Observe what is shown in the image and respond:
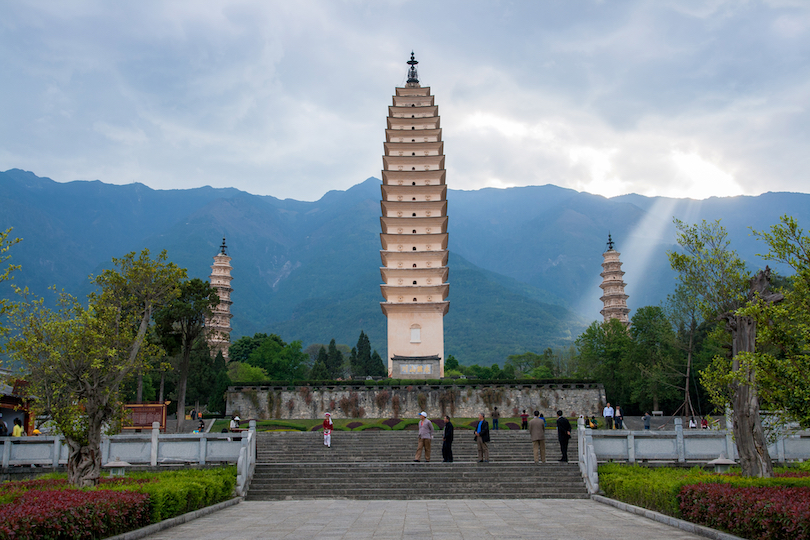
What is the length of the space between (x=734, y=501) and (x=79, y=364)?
10652 millimetres

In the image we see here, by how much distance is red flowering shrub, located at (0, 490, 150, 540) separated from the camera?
635cm

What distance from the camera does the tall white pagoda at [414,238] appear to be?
37.1 m

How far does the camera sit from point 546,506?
448 inches

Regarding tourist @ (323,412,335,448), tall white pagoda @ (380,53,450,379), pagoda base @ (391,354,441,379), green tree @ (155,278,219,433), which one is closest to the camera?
tourist @ (323,412,335,448)

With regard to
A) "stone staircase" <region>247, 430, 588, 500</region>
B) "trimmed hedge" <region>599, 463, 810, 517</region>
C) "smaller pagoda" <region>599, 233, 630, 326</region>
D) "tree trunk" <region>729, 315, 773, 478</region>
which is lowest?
"stone staircase" <region>247, 430, 588, 500</region>

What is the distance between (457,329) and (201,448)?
395ft

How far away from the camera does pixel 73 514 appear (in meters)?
6.95

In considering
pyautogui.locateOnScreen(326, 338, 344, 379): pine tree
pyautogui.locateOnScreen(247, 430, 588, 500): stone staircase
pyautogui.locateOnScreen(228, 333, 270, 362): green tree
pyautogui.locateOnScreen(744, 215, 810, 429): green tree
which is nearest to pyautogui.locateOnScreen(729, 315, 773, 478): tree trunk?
pyautogui.locateOnScreen(744, 215, 810, 429): green tree

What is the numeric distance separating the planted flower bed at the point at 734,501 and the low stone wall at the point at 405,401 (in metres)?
19.9

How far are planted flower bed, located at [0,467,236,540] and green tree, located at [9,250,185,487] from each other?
0.77 metres

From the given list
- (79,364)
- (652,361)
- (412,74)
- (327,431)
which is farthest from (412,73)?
(79,364)

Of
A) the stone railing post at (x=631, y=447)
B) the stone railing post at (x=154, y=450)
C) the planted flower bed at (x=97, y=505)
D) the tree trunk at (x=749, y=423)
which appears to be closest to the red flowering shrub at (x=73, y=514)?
the planted flower bed at (x=97, y=505)

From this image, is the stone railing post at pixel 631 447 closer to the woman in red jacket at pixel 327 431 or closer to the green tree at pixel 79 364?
the woman in red jacket at pixel 327 431

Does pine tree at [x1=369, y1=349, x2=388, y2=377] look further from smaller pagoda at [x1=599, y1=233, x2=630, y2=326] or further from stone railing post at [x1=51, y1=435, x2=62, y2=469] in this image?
stone railing post at [x1=51, y1=435, x2=62, y2=469]
